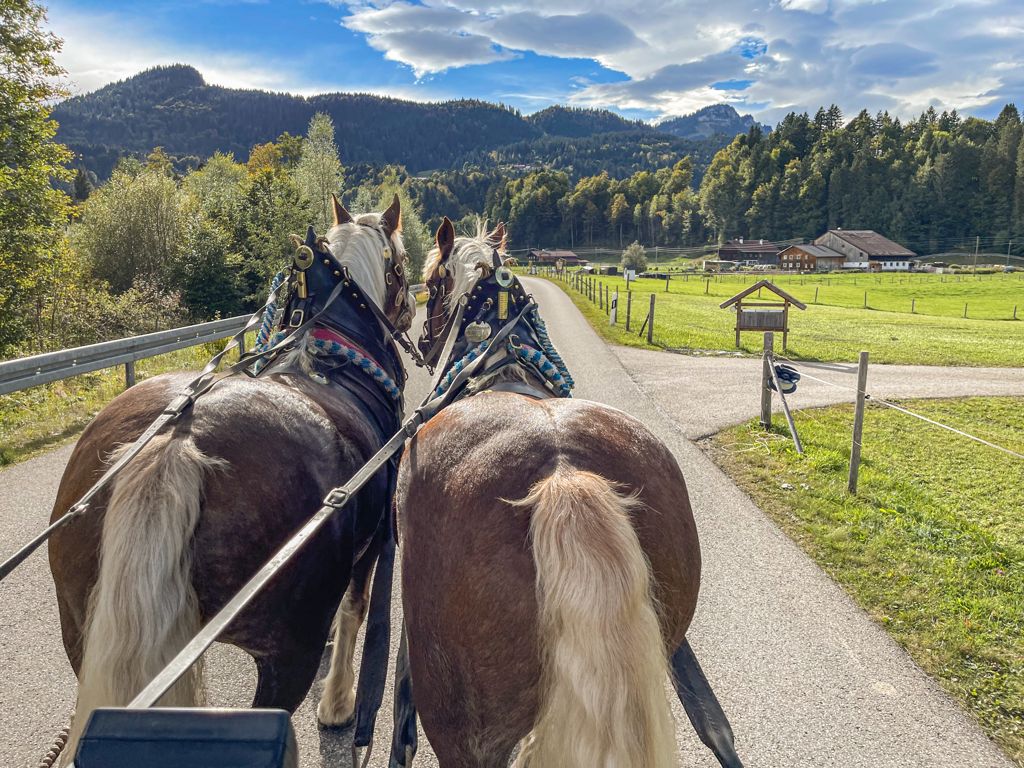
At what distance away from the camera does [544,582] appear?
1.67 meters

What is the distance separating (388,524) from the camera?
10.4 ft

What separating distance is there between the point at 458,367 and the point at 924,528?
5274 millimetres

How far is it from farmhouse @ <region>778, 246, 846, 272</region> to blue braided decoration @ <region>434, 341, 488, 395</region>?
9695cm

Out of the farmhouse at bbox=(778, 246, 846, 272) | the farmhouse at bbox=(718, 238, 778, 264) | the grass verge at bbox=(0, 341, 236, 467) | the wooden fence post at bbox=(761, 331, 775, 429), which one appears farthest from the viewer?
the farmhouse at bbox=(718, 238, 778, 264)

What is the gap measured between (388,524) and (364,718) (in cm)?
93

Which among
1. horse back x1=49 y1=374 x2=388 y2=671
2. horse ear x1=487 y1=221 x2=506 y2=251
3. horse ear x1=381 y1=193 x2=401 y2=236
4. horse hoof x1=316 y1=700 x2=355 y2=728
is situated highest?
horse ear x1=381 y1=193 x2=401 y2=236

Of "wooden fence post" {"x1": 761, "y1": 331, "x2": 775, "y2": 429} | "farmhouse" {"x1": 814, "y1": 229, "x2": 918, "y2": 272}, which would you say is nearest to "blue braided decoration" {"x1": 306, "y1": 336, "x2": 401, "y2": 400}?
"wooden fence post" {"x1": 761, "y1": 331, "x2": 775, "y2": 429}

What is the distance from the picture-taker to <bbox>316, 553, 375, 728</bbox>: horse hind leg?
3291 millimetres

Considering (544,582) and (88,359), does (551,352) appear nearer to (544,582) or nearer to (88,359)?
(544,582)

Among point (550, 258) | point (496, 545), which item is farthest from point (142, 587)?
point (550, 258)

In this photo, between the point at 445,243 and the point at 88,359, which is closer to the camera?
the point at 445,243

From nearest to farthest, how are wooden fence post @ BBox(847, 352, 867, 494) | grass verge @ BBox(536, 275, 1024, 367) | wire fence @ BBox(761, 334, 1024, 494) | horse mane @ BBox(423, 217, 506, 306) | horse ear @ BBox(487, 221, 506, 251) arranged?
horse mane @ BBox(423, 217, 506, 306) < horse ear @ BBox(487, 221, 506, 251) < wire fence @ BBox(761, 334, 1024, 494) < wooden fence post @ BBox(847, 352, 867, 494) < grass verge @ BBox(536, 275, 1024, 367)

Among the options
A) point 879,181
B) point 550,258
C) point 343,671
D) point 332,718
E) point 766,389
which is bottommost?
point 332,718

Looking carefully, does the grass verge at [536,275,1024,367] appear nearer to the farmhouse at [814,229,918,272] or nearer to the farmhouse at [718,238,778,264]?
the farmhouse at [814,229,918,272]
